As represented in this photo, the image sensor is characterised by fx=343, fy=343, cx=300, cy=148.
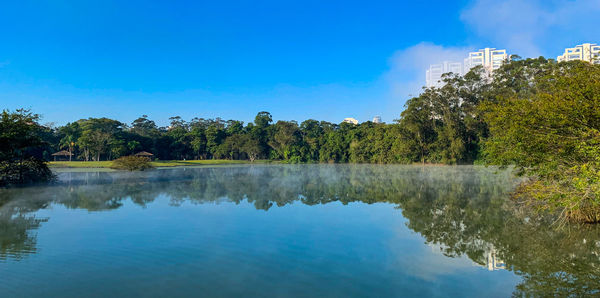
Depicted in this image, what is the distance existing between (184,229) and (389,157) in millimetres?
36871

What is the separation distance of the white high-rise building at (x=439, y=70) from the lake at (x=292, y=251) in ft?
254

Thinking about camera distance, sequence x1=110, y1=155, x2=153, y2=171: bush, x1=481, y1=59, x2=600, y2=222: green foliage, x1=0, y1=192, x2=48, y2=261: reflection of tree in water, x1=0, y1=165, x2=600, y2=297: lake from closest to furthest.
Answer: x1=0, y1=165, x2=600, y2=297: lake → x1=0, y1=192, x2=48, y2=261: reflection of tree in water → x1=481, y1=59, x2=600, y2=222: green foliage → x1=110, y1=155, x2=153, y2=171: bush

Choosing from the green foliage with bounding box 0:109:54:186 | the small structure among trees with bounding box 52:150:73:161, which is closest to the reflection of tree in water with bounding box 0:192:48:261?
the green foliage with bounding box 0:109:54:186

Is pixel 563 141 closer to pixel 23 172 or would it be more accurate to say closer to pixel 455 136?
pixel 23 172

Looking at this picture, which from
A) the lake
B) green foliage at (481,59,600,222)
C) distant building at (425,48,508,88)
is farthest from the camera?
distant building at (425,48,508,88)

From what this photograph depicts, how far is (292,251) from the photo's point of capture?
208 inches

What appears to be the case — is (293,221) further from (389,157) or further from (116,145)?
(116,145)

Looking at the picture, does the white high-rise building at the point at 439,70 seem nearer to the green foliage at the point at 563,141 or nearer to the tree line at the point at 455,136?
the tree line at the point at 455,136

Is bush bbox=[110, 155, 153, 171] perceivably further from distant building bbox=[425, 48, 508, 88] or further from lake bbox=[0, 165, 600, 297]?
distant building bbox=[425, 48, 508, 88]

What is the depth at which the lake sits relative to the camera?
3873 mm

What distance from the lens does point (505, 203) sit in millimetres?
9680

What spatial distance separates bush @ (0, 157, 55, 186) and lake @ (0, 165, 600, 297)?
22.9ft

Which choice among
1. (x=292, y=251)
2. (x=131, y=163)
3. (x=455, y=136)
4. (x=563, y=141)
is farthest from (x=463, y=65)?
(x=292, y=251)

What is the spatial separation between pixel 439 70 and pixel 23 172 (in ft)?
269
